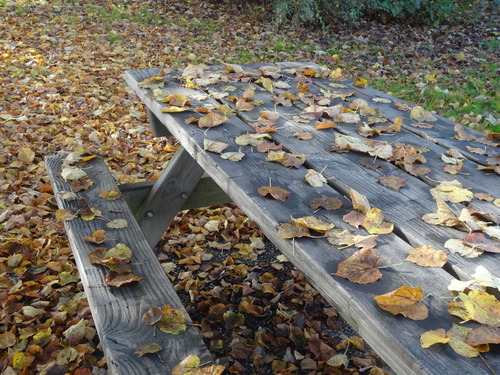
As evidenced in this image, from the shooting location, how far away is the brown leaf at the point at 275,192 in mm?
1308

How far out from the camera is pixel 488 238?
1.19 meters

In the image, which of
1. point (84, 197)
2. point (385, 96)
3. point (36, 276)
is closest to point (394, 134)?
point (385, 96)

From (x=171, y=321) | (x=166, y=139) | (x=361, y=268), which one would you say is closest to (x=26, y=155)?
(x=166, y=139)

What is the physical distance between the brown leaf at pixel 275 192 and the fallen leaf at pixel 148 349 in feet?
1.49

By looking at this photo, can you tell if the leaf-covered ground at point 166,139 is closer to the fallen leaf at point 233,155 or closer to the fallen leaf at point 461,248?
the fallen leaf at point 233,155

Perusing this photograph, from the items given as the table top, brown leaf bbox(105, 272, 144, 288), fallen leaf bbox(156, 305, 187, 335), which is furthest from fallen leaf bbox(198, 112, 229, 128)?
fallen leaf bbox(156, 305, 187, 335)

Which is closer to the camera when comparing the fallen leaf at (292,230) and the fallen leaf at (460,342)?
the fallen leaf at (460,342)

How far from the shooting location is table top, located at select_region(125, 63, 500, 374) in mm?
984

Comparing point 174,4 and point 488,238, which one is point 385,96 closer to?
point 488,238

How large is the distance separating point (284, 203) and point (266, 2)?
735 cm

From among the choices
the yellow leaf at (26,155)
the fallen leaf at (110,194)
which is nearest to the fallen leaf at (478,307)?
the fallen leaf at (110,194)

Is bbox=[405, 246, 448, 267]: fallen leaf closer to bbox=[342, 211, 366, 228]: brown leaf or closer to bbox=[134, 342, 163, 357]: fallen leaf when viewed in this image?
bbox=[342, 211, 366, 228]: brown leaf

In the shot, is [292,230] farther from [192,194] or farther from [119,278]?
[192,194]

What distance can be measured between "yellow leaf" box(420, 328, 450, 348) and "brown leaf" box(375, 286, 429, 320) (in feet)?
0.15
